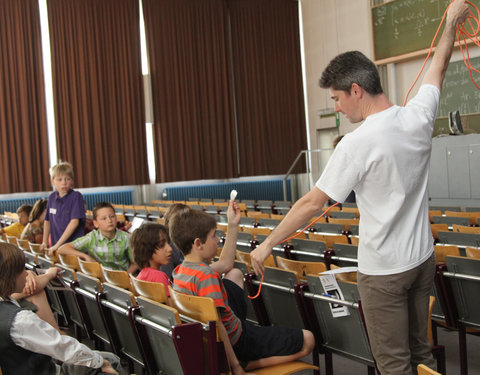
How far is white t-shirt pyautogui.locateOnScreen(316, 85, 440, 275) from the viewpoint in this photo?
6.06ft

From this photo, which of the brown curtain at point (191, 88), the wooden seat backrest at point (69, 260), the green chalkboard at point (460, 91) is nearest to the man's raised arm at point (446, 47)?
the wooden seat backrest at point (69, 260)

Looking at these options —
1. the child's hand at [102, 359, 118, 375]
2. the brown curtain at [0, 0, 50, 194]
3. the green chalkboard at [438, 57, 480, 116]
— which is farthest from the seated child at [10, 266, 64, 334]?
the green chalkboard at [438, 57, 480, 116]

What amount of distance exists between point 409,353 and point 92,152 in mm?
12379

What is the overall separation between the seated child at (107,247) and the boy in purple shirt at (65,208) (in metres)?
0.76

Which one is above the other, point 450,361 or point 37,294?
point 37,294

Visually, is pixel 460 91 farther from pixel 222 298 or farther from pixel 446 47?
pixel 222 298

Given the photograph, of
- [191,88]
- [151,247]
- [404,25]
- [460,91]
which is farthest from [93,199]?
[151,247]

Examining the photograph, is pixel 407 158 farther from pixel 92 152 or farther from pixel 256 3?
pixel 256 3

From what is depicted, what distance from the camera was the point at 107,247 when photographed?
436 centimetres

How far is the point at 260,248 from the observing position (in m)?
1.95

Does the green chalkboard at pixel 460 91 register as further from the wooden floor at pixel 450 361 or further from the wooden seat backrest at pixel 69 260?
the wooden seat backrest at pixel 69 260

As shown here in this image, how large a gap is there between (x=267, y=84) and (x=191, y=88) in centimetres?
239

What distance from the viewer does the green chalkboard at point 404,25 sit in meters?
12.0

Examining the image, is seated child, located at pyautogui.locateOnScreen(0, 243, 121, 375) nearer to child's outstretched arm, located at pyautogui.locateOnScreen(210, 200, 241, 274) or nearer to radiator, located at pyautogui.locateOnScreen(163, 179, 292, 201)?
child's outstretched arm, located at pyautogui.locateOnScreen(210, 200, 241, 274)
